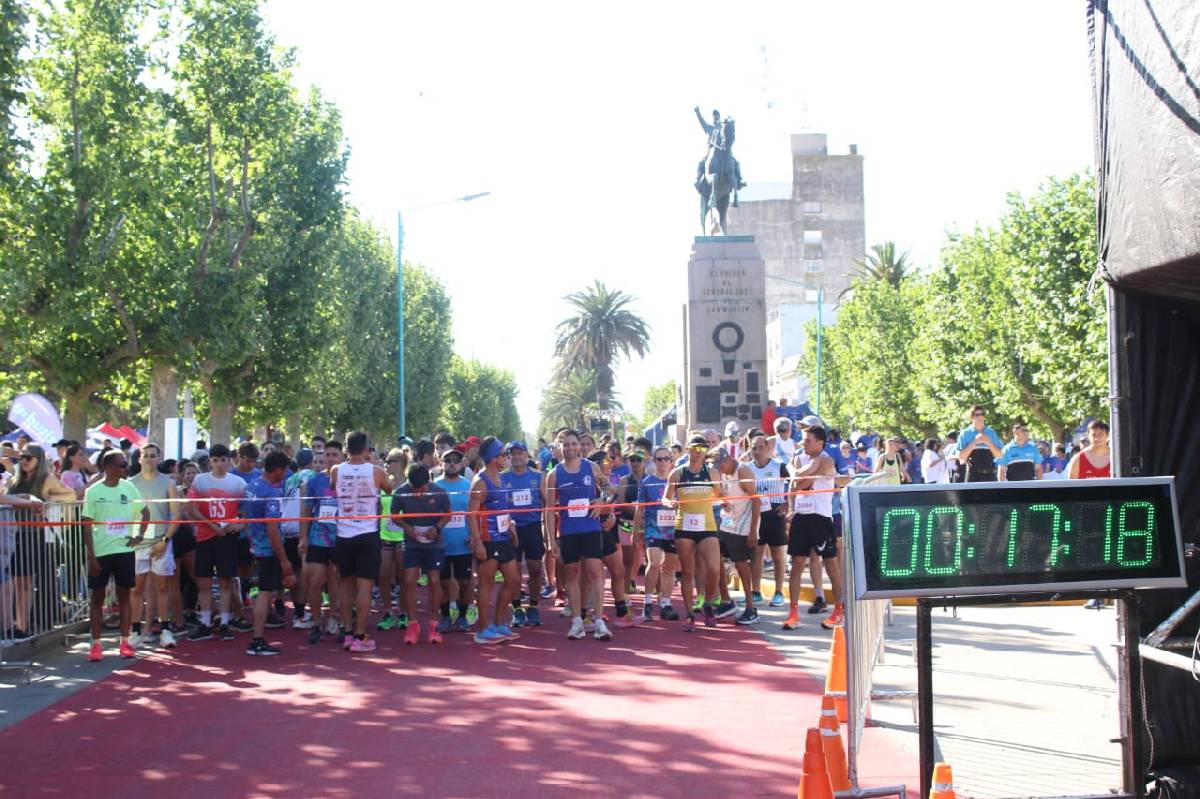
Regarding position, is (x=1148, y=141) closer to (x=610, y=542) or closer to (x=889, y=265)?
(x=610, y=542)

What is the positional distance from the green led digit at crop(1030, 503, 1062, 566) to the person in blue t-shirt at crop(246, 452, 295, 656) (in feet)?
25.7

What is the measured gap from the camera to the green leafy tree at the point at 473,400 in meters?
80.9

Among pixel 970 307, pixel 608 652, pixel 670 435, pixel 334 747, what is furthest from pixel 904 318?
pixel 334 747

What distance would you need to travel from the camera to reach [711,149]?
3300 cm

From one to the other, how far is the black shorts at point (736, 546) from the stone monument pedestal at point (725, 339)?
56.4 feet

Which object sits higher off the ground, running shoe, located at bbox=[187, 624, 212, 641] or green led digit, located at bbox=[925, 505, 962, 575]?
green led digit, located at bbox=[925, 505, 962, 575]

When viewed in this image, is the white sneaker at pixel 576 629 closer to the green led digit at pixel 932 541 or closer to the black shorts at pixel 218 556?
the black shorts at pixel 218 556

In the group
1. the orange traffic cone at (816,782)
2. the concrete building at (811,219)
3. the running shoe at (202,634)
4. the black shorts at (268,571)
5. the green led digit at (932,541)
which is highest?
the concrete building at (811,219)

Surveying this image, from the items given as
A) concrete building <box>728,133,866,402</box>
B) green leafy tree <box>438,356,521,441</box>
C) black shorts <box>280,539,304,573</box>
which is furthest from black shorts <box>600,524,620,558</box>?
concrete building <box>728,133,866,402</box>

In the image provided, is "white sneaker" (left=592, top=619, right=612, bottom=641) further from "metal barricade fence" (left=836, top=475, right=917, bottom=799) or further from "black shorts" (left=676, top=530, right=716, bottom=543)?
"metal barricade fence" (left=836, top=475, right=917, bottom=799)

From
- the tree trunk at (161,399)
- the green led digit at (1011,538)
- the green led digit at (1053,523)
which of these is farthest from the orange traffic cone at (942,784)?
the tree trunk at (161,399)

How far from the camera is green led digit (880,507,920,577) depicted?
5.46 meters

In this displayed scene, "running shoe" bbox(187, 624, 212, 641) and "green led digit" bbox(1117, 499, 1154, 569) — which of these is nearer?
"green led digit" bbox(1117, 499, 1154, 569)

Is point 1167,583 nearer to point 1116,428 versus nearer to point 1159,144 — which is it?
point 1116,428
